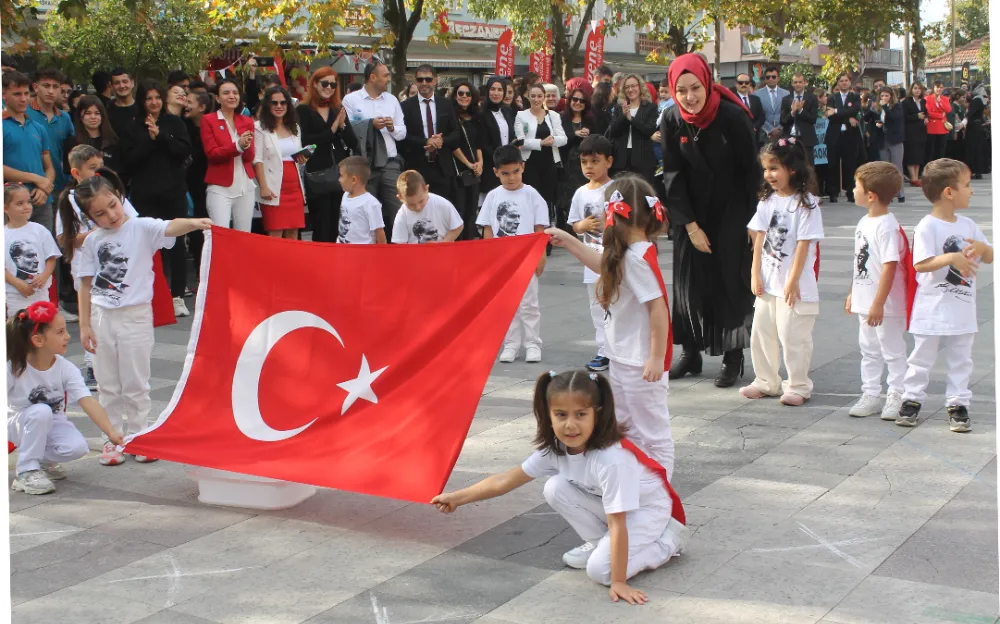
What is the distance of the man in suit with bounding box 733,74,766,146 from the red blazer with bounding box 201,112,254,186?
27.2ft

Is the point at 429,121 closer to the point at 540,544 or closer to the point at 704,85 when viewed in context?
the point at 704,85

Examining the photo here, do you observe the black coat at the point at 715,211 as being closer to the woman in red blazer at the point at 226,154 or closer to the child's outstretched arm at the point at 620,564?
the child's outstretched arm at the point at 620,564

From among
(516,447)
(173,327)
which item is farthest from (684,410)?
(173,327)

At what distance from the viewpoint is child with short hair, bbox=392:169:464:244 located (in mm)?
8141

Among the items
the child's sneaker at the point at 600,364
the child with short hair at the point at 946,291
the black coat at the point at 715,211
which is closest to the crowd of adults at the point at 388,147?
the black coat at the point at 715,211

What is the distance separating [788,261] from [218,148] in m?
5.65

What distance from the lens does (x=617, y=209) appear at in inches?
191

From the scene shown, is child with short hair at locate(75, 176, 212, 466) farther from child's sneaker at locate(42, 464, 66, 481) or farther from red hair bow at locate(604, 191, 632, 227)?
red hair bow at locate(604, 191, 632, 227)

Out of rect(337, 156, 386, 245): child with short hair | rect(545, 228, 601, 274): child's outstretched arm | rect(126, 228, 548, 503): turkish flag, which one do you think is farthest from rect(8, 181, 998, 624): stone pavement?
rect(337, 156, 386, 245): child with short hair

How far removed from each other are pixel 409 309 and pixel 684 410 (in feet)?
7.56

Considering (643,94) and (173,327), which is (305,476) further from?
(643,94)

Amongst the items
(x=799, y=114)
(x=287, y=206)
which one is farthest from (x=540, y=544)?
(x=799, y=114)

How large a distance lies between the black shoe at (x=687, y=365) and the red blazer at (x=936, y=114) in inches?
650

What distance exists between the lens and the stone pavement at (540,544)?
4.03 metres
